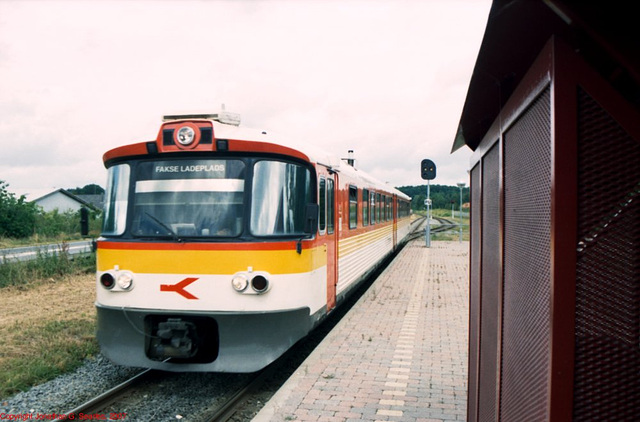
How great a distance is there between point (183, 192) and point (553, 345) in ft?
16.3

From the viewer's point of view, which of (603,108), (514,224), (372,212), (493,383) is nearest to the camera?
(603,108)

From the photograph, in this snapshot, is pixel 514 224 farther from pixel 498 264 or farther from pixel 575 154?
pixel 575 154

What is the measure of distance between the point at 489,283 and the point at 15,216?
39835mm

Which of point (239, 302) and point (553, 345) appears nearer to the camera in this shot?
point (553, 345)

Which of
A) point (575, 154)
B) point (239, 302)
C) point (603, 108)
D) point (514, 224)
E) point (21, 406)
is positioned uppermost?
point (603, 108)

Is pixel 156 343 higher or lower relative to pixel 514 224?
lower

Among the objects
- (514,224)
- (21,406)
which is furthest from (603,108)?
(21,406)

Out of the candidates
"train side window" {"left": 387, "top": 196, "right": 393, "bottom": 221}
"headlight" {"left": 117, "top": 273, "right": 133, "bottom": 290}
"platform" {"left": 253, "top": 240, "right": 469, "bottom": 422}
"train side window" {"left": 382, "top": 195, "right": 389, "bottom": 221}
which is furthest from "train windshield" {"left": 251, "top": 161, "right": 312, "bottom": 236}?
"train side window" {"left": 387, "top": 196, "right": 393, "bottom": 221}

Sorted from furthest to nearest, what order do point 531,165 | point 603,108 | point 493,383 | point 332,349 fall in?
point 332,349
point 493,383
point 531,165
point 603,108

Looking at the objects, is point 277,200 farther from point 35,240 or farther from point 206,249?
point 35,240

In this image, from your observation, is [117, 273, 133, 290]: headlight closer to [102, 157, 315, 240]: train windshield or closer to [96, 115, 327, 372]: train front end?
[96, 115, 327, 372]: train front end

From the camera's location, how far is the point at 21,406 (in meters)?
5.43

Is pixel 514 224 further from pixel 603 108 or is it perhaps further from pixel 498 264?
pixel 603 108

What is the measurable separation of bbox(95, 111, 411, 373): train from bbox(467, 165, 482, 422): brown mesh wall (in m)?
2.27
